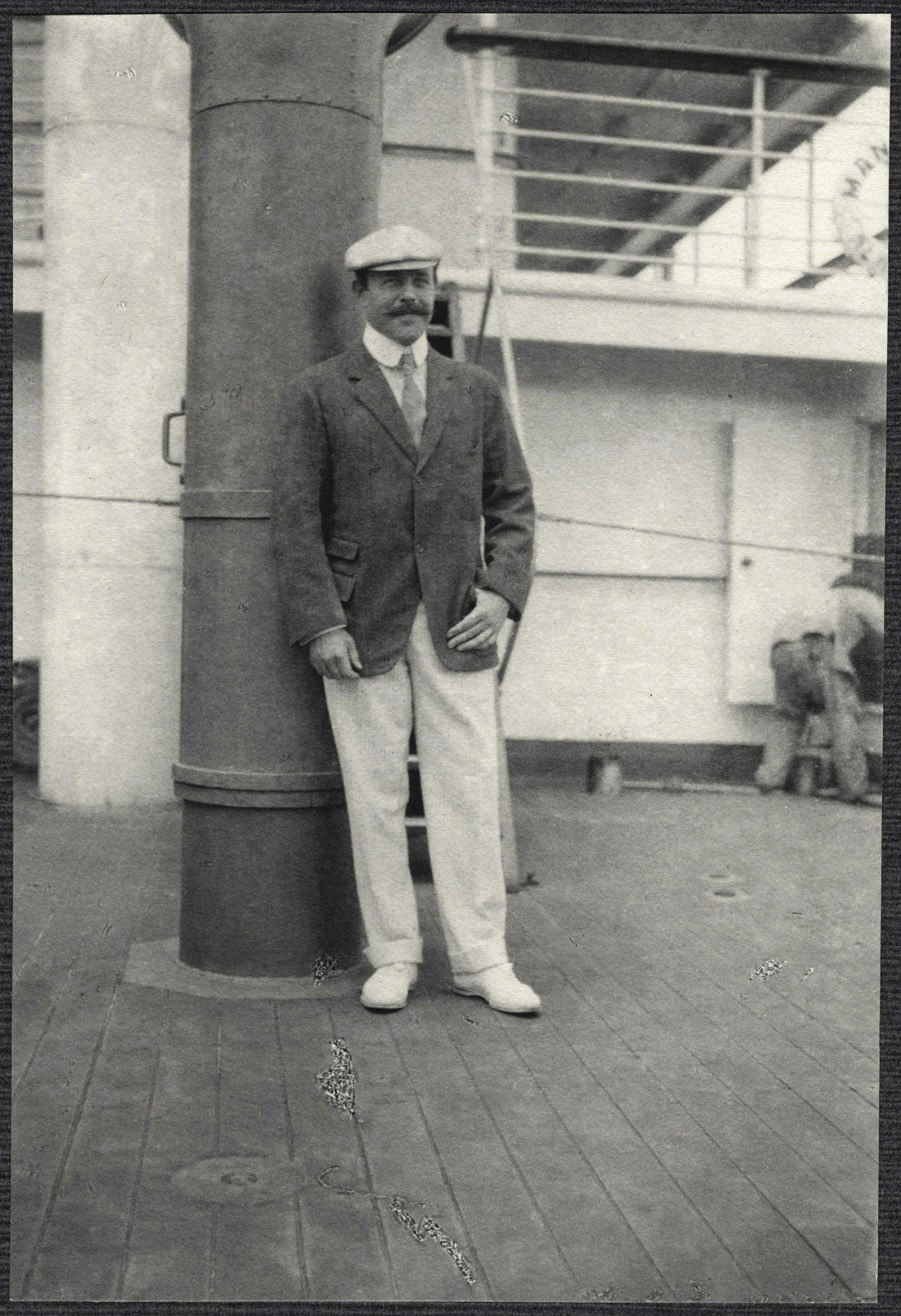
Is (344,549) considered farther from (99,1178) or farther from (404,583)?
(99,1178)

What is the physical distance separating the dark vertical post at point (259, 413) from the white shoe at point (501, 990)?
0.37 m

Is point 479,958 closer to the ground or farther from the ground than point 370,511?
closer to the ground

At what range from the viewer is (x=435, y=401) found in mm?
3252

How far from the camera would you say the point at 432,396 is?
326 cm

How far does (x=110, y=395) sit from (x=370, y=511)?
323cm

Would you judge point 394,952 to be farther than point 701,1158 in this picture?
Yes

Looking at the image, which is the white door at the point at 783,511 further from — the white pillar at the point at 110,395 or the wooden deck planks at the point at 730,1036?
the wooden deck planks at the point at 730,1036

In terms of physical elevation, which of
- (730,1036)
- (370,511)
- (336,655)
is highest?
(370,511)

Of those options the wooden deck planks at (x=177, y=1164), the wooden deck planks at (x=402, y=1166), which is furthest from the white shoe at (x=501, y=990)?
the wooden deck planks at (x=177, y=1164)

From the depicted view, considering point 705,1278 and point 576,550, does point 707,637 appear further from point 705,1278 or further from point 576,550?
point 705,1278

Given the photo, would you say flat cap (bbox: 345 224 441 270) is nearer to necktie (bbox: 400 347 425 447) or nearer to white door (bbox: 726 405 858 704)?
necktie (bbox: 400 347 425 447)

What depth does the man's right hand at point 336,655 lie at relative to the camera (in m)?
3.20

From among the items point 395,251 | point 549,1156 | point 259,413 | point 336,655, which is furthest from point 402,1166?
point 395,251

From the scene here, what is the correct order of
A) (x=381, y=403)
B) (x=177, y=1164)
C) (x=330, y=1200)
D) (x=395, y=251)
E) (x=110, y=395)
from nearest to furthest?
(x=330, y=1200)
(x=177, y=1164)
(x=395, y=251)
(x=381, y=403)
(x=110, y=395)
